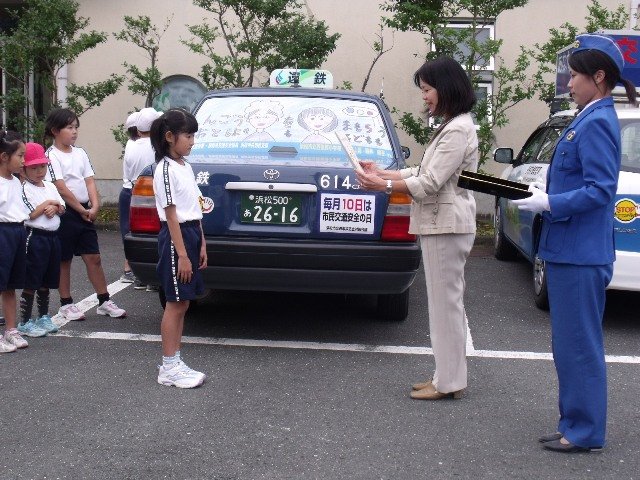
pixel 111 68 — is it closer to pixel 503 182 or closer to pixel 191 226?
pixel 191 226

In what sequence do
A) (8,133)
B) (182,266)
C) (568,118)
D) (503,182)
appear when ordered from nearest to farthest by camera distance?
(503,182) < (182,266) < (8,133) < (568,118)

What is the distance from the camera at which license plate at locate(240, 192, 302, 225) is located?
5688 millimetres

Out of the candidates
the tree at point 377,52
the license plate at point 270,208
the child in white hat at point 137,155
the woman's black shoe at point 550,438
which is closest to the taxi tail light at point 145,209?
the license plate at point 270,208

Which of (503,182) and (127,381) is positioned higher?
(503,182)

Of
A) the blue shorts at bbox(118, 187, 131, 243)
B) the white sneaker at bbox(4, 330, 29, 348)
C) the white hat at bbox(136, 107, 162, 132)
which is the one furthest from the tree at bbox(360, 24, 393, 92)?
the white sneaker at bbox(4, 330, 29, 348)

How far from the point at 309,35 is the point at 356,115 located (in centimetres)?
519

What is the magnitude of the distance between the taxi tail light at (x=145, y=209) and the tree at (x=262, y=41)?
230 inches

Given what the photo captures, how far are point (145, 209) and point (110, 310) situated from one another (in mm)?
1260

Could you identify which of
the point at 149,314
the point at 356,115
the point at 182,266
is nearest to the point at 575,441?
the point at 182,266

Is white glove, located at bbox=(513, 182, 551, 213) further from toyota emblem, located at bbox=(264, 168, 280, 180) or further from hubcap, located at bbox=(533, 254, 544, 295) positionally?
hubcap, located at bbox=(533, 254, 544, 295)

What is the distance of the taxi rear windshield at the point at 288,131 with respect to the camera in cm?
A: 590

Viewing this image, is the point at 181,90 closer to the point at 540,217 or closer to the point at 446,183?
the point at 540,217

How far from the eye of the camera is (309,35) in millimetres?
11406

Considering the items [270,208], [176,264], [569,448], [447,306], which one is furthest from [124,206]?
[569,448]
